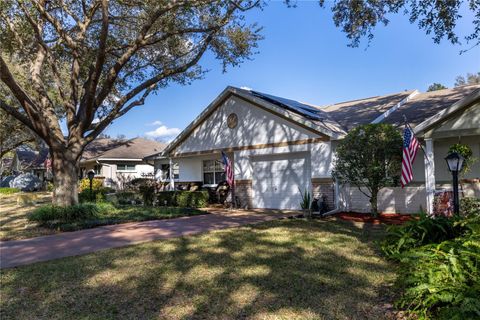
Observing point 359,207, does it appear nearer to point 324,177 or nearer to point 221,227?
point 324,177

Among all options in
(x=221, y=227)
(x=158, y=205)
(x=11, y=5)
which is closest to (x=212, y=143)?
(x=158, y=205)

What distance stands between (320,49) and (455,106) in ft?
24.8

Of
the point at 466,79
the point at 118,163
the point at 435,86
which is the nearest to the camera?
the point at 118,163

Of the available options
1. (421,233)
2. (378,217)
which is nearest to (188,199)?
(378,217)

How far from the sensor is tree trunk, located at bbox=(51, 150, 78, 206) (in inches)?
545

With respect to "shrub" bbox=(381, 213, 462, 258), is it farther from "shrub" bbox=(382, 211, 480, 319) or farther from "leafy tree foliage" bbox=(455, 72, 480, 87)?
"leafy tree foliage" bbox=(455, 72, 480, 87)

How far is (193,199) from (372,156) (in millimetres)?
9121

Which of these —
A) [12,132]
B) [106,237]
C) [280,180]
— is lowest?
[106,237]

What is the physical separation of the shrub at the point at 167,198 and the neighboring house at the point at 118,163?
9880 mm

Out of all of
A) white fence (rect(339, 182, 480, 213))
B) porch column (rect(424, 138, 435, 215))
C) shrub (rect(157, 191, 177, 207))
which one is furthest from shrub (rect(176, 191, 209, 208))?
porch column (rect(424, 138, 435, 215))

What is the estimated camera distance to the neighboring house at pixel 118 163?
97.7 feet

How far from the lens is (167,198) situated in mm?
18344

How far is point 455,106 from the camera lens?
1086cm

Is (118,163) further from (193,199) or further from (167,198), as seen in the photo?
(193,199)
